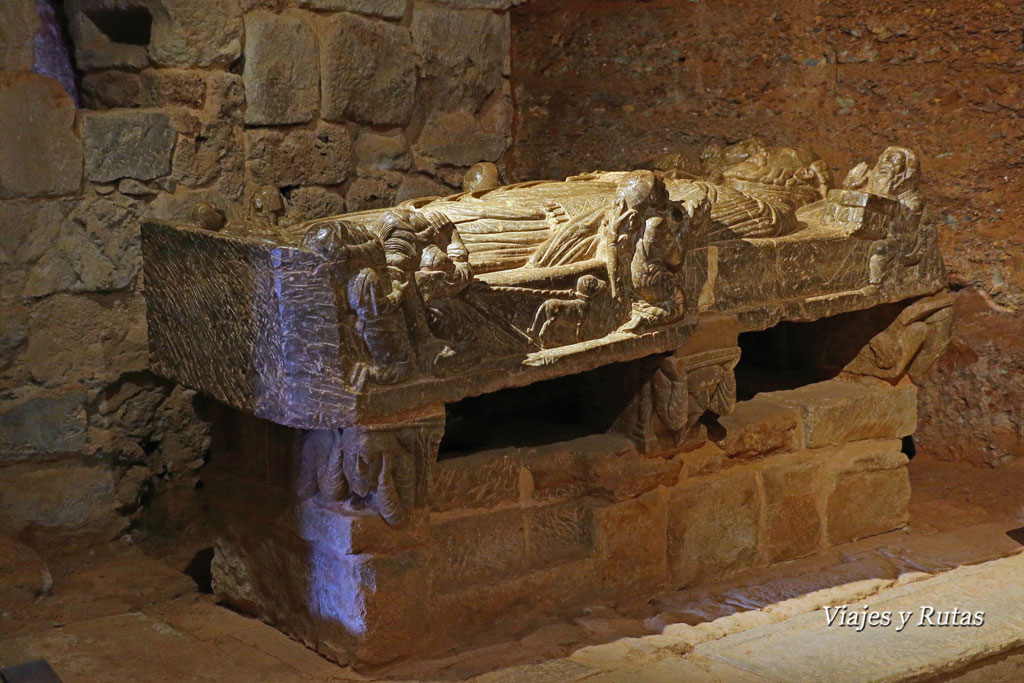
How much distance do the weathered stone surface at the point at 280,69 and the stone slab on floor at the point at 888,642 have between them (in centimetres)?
222

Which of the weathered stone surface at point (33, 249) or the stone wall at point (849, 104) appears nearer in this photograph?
the weathered stone surface at point (33, 249)

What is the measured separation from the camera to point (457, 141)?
16.1 feet

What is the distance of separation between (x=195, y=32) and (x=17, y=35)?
54 centimetres

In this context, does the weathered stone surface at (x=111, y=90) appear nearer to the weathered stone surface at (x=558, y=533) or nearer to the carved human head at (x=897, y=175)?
the weathered stone surface at (x=558, y=533)

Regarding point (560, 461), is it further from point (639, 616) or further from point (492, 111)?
point (492, 111)

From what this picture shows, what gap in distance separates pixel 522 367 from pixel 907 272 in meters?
1.57

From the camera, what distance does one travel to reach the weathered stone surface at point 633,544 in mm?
3584

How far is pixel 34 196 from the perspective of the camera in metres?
3.90

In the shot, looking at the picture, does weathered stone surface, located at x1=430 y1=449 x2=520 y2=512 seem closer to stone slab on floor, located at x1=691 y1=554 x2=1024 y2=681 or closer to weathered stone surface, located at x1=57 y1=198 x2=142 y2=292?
stone slab on floor, located at x1=691 y1=554 x2=1024 y2=681

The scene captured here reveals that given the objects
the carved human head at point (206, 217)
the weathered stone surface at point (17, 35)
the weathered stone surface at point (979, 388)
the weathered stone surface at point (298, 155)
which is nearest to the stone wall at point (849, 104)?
the weathered stone surface at point (979, 388)

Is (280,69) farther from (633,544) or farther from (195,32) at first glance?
(633,544)

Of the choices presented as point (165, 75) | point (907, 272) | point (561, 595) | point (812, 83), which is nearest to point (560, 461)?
point (561, 595)

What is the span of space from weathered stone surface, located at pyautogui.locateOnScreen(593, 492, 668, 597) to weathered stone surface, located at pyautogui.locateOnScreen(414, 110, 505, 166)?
176 centimetres

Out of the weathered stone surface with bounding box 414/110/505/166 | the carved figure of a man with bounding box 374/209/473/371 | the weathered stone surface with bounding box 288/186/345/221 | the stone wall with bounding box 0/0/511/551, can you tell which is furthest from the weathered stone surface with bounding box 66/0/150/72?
the carved figure of a man with bounding box 374/209/473/371
